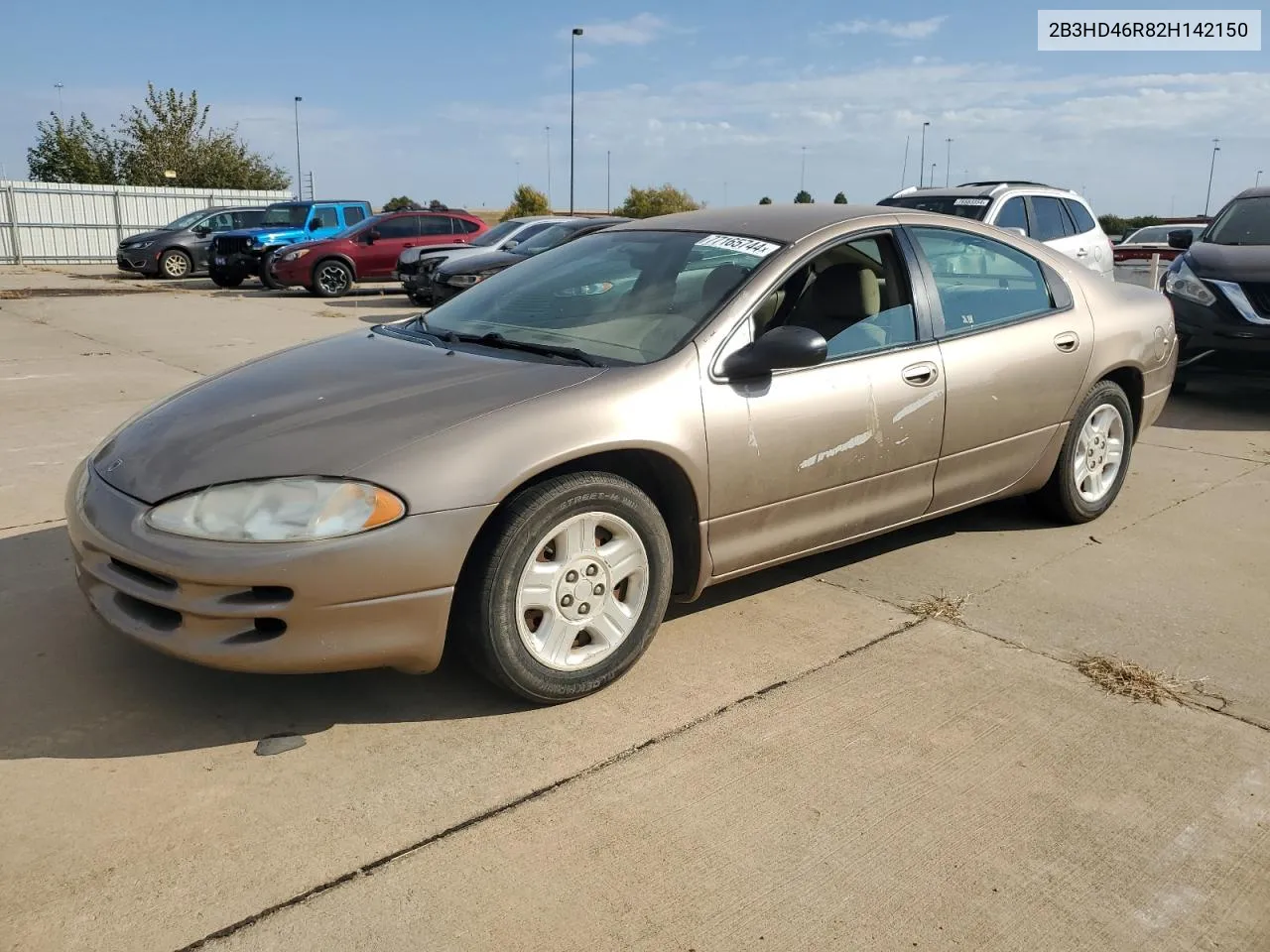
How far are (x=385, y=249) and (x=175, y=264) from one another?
23.9 feet

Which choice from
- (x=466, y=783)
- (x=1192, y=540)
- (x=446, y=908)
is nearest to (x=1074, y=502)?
(x=1192, y=540)

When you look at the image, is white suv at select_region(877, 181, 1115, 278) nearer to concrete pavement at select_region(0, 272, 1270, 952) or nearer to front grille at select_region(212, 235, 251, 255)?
concrete pavement at select_region(0, 272, 1270, 952)

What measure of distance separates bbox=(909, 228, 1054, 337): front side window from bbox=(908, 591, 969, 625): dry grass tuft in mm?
1010

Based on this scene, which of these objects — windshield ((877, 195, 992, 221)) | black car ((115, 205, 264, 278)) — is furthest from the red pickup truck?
windshield ((877, 195, 992, 221))

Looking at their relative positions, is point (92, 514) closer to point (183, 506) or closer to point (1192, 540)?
point (183, 506)

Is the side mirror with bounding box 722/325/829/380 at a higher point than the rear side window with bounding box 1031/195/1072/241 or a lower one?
lower

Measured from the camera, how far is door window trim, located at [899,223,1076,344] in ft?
13.4

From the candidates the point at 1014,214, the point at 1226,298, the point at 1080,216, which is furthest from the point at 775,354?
the point at 1080,216

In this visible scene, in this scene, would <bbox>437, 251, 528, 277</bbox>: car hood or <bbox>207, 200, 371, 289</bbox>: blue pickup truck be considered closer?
<bbox>437, 251, 528, 277</bbox>: car hood

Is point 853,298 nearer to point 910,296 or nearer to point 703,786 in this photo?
point 910,296

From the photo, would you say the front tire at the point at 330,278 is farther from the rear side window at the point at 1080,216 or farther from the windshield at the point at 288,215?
the rear side window at the point at 1080,216

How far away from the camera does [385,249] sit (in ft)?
60.6

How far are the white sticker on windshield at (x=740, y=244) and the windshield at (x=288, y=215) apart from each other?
726 inches

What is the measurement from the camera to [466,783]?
2.71m
